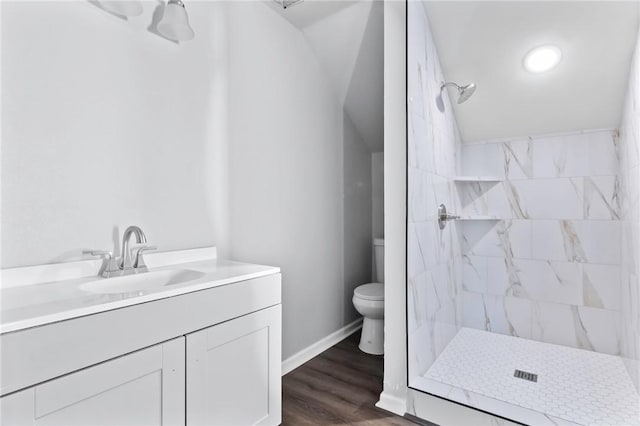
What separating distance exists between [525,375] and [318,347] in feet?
4.19

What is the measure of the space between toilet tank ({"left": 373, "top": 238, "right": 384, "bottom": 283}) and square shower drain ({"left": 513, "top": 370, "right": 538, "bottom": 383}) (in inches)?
49.1

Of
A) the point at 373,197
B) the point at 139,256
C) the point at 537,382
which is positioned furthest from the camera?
the point at 373,197

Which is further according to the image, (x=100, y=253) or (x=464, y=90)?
(x=464, y=90)

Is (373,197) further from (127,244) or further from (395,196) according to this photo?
(127,244)

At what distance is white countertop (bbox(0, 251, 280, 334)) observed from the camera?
897 millimetres

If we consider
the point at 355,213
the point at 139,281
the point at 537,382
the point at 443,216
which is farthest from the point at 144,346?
the point at 355,213

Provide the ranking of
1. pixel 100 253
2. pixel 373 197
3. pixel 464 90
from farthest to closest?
pixel 373 197
pixel 464 90
pixel 100 253

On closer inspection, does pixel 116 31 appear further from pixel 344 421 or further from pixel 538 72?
pixel 538 72

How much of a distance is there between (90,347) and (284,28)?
206 centimetres

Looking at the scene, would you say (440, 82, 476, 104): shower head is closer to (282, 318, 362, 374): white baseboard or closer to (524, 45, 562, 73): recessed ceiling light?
(524, 45, 562, 73): recessed ceiling light

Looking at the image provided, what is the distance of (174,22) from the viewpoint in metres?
1.57

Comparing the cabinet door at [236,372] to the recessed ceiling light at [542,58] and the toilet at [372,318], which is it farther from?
the recessed ceiling light at [542,58]

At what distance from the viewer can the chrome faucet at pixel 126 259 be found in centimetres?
141

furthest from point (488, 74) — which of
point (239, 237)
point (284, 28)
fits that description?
point (239, 237)
